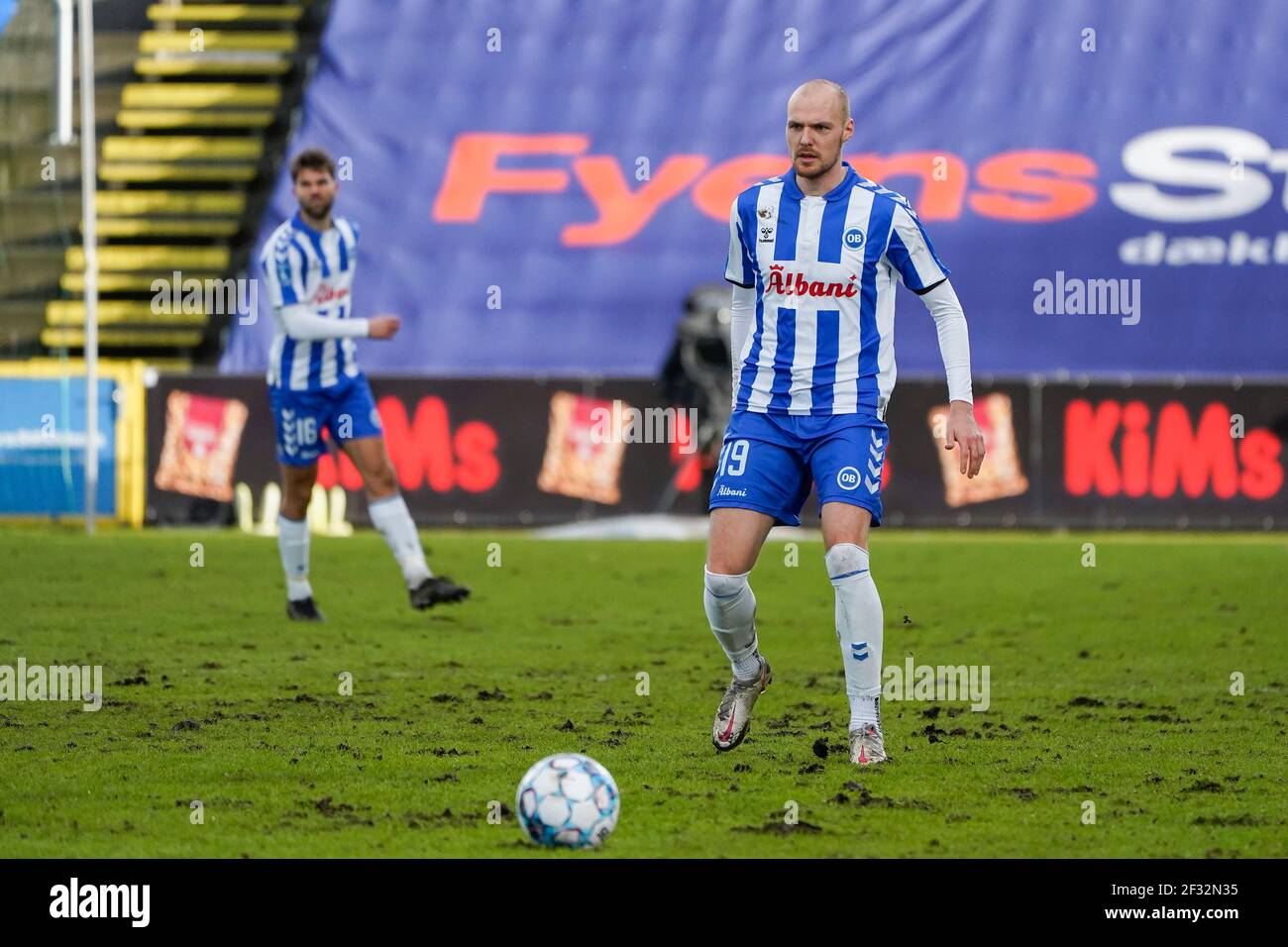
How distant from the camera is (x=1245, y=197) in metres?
21.4

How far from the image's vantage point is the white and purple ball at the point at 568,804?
16.3ft

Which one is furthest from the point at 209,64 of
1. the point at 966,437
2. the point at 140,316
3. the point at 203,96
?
the point at 966,437

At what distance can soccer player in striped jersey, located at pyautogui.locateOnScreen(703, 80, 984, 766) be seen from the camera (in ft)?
20.6

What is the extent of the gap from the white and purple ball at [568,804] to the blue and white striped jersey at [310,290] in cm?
545

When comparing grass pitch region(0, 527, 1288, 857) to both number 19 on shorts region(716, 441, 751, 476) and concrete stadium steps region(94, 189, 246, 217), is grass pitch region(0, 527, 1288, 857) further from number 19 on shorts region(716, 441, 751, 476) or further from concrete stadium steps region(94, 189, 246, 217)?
concrete stadium steps region(94, 189, 246, 217)

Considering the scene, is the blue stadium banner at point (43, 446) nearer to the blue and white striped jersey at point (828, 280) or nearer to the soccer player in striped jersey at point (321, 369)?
the soccer player in striped jersey at point (321, 369)

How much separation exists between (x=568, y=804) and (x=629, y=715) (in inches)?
97.1

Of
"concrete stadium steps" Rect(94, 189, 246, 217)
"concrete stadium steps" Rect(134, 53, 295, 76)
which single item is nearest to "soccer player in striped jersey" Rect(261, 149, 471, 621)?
"concrete stadium steps" Rect(94, 189, 246, 217)

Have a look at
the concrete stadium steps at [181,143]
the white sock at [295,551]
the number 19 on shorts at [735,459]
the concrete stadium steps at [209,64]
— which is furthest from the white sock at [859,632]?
the concrete stadium steps at [209,64]
